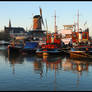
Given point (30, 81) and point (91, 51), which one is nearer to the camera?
point (30, 81)

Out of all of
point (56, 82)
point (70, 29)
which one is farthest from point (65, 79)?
point (70, 29)

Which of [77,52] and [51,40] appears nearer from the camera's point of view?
[77,52]

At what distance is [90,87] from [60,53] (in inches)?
1588

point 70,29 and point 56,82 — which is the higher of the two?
point 70,29

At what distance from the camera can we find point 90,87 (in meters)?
19.9

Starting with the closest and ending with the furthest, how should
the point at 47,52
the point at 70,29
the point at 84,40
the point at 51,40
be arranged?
the point at 47,52 < the point at 84,40 < the point at 51,40 < the point at 70,29

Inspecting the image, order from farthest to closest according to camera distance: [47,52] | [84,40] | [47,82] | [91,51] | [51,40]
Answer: [51,40] < [84,40] < [47,52] < [91,51] < [47,82]

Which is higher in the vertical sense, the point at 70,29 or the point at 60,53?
the point at 70,29

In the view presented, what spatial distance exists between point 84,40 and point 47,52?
55.5ft

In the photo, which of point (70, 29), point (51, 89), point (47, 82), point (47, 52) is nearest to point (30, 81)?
point (47, 82)

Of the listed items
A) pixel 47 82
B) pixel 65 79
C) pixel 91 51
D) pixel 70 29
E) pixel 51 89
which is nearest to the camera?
pixel 51 89

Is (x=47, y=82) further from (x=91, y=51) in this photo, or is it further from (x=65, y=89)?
(x=91, y=51)

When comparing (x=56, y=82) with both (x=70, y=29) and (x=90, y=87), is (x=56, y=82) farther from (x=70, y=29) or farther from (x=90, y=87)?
(x=70, y=29)

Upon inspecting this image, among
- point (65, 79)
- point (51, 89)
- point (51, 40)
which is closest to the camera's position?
point (51, 89)
